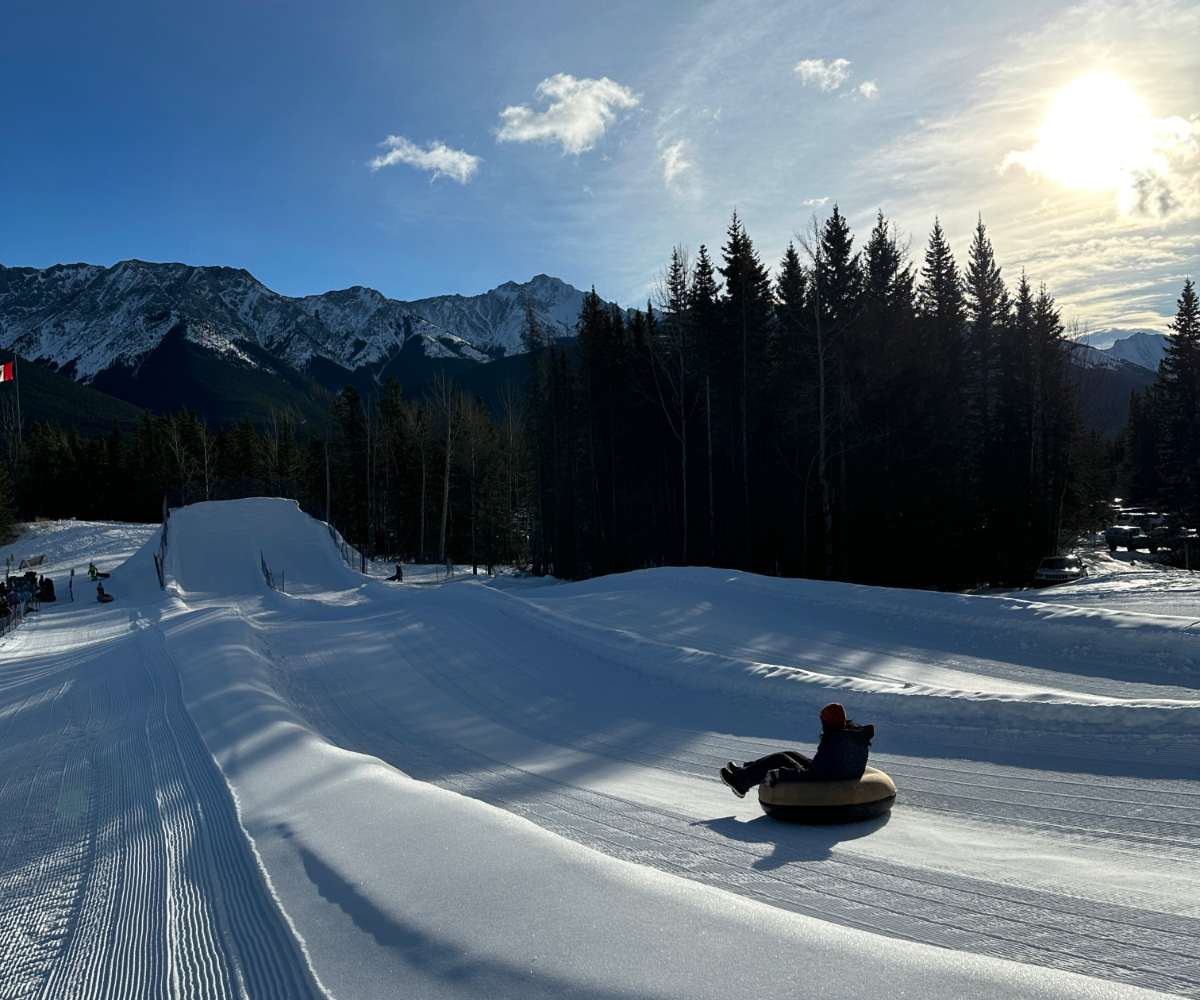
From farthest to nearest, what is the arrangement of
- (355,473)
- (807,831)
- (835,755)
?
1. (355,473)
2. (835,755)
3. (807,831)

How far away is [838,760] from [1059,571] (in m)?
24.9

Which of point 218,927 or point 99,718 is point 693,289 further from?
point 218,927

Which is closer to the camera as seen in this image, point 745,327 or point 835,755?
point 835,755

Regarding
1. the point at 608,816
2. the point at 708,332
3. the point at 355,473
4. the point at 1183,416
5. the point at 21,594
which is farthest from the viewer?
the point at 355,473

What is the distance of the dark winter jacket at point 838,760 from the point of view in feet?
17.6

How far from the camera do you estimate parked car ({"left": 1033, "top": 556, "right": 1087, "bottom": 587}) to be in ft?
82.9

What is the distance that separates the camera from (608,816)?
5957 mm

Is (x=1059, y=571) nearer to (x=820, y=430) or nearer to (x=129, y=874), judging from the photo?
(x=820, y=430)

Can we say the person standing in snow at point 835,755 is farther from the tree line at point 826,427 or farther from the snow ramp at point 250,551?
the snow ramp at point 250,551

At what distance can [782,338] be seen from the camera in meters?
29.4

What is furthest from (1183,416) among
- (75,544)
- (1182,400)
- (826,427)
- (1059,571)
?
(75,544)

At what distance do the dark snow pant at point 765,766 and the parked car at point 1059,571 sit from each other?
24415 mm

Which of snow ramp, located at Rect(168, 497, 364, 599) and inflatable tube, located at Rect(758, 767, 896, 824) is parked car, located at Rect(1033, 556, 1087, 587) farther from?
snow ramp, located at Rect(168, 497, 364, 599)

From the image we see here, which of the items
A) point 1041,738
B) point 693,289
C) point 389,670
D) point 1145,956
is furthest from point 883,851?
point 693,289
